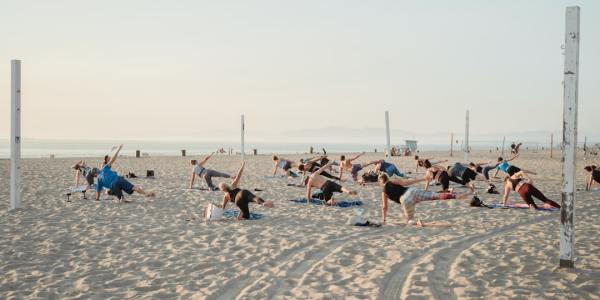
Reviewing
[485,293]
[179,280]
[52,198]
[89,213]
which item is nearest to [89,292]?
[179,280]

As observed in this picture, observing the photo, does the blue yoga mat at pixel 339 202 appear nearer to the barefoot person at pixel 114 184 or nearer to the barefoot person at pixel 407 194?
the barefoot person at pixel 407 194

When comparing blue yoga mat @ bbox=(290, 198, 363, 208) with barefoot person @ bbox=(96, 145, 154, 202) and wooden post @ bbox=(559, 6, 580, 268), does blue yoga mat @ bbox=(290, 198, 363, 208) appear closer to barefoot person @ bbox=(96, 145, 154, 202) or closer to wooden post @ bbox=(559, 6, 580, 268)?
barefoot person @ bbox=(96, 145, 154, 202)

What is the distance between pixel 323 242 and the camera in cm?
843

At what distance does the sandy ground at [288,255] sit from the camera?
5.82 metres

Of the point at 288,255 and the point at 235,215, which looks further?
the point at 235,215

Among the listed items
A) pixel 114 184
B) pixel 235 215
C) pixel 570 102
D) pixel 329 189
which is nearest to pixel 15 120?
pixel 114 184

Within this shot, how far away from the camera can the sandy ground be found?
229 inches

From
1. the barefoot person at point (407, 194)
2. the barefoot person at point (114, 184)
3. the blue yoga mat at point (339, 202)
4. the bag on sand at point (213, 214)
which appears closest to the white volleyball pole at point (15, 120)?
the barefoot person at point (114, 184)

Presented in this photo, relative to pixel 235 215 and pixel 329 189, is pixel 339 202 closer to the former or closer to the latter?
pixel 329 189

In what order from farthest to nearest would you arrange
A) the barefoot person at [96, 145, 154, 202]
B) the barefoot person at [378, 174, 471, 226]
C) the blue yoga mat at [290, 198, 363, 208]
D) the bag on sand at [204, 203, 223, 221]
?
the barefoot person at [96, 145, 154, 202]
the blue yoga mat at [290, 198, 363, 208]
the bag on sand at [204, 203, 223, 221]
the barefoot person at [378, 174, 471, 226]

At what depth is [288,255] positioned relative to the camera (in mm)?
7539

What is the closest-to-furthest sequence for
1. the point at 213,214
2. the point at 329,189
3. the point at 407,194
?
the point at 407,194, the point at 213,214, the point at 329,189

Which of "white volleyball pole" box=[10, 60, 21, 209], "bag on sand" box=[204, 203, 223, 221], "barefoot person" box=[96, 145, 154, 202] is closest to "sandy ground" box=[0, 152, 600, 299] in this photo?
"bag on sand" box=[204, 203, 223, 221]

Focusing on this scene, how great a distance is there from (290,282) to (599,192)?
13.9 metres
